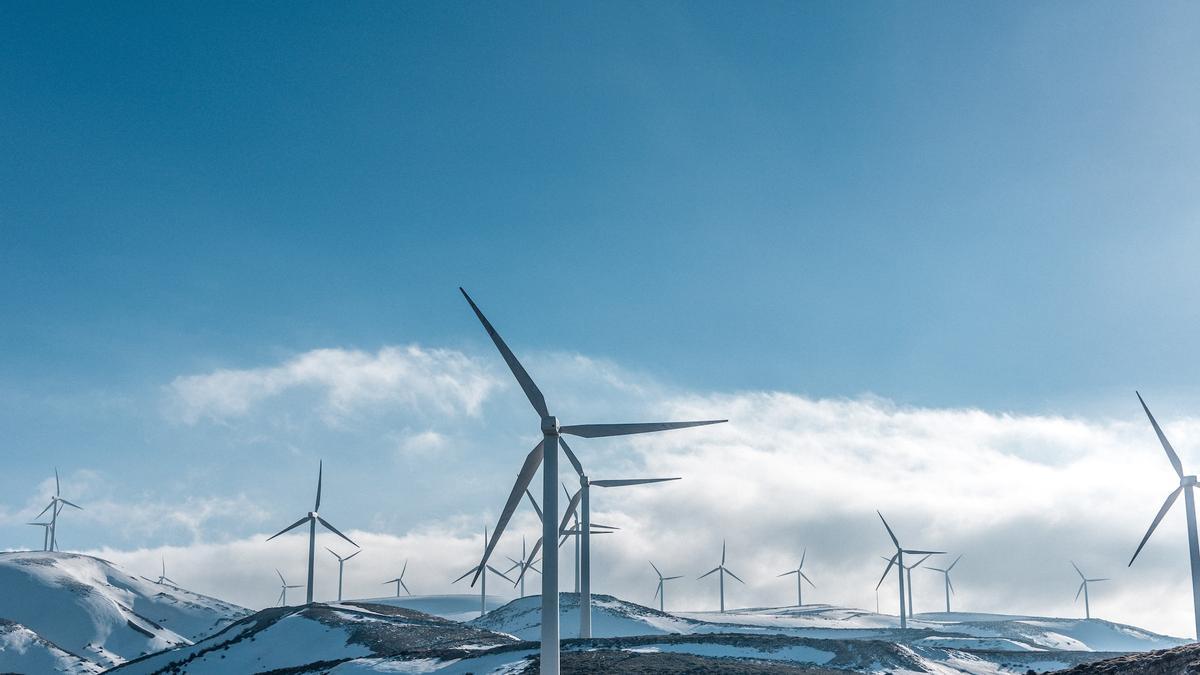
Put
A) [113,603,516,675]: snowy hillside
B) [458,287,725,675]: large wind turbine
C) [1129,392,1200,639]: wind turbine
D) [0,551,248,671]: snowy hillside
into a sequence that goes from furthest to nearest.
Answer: [0,551,248,671]: snowy hillside → [113,603,516,675]: snowy hillside → [1129,392,1200,639]: wind turbine → [458,287,725,675]: large wind turbine

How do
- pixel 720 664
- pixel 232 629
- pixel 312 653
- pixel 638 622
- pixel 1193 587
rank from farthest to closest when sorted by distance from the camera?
pixel 638 622
pixel 232 629
pixel 312 653
pixel 1193 587
pixel 720 664

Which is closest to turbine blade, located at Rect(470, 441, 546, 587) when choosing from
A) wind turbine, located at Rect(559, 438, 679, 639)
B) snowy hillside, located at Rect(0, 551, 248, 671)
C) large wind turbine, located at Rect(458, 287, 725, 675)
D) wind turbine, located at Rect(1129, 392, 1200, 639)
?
large wind turbine, located at Rect(458, 287, 725, 675)

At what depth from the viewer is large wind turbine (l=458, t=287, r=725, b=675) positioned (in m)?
35.9

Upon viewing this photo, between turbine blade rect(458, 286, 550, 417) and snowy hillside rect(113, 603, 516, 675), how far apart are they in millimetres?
40419

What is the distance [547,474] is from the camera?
3809 cm

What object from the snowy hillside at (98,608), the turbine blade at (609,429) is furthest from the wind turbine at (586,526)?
the snowy hillside at (98,608)

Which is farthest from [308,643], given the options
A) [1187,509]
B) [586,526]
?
[1187,509]

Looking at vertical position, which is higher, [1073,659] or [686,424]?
[686,424]

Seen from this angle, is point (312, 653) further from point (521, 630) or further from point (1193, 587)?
point (1193, 587)

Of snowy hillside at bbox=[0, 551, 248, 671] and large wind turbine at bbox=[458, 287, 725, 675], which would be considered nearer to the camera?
large wind turbine at bbox=[458, 287, 725, 675]

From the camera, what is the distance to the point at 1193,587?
66.3m

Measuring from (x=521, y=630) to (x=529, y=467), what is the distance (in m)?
80.2

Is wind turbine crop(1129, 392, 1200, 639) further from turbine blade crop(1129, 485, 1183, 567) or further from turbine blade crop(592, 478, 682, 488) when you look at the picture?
turbine blade crop(592, 478, 682, 488)

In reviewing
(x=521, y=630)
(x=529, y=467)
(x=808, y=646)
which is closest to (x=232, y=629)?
(x=521, y=630)
